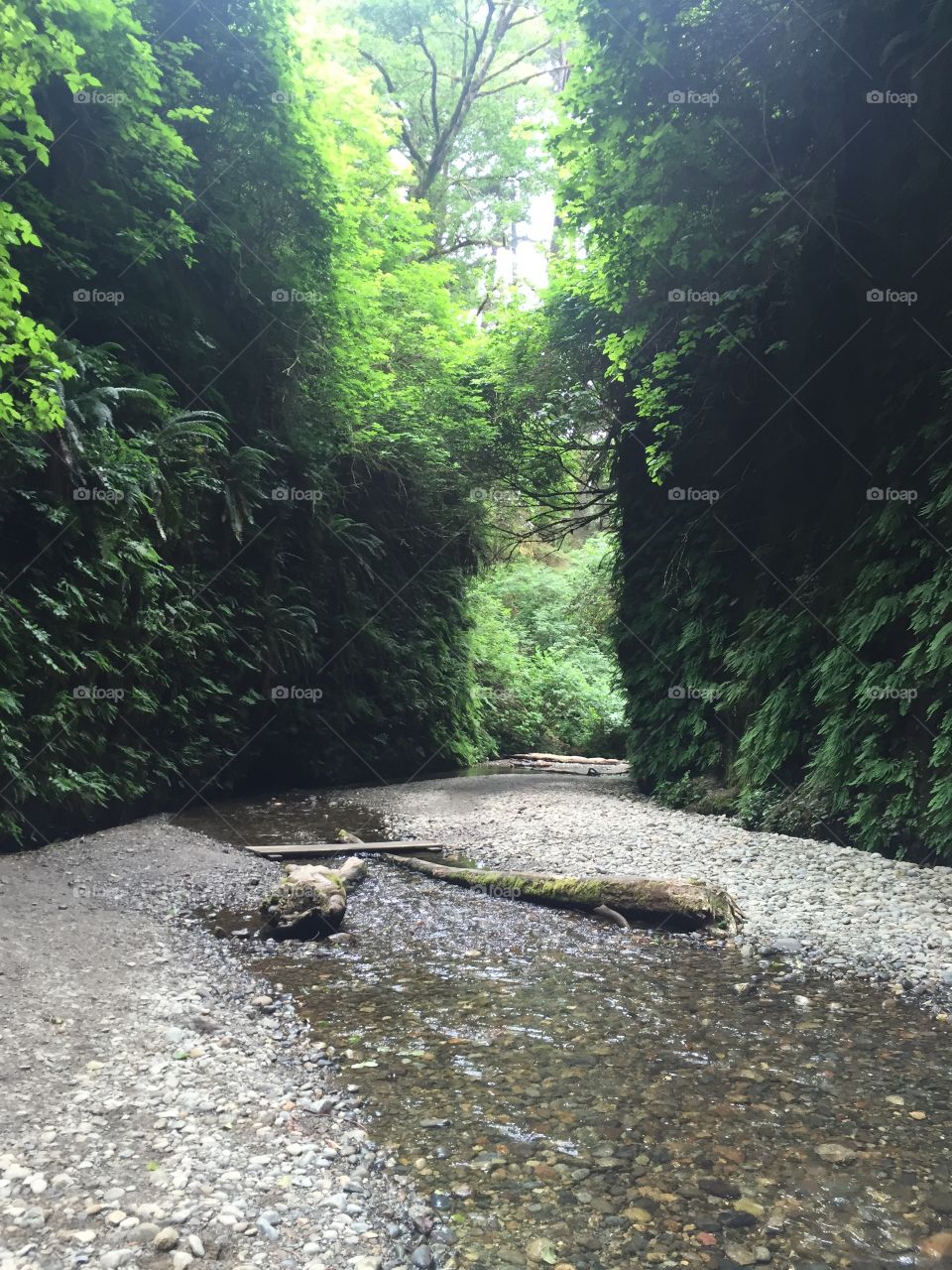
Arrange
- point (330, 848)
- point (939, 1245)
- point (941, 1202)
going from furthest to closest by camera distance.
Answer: point (330, 848) < point (941, 1202) < point (939, 1245)

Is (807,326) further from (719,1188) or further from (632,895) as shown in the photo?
(719,1188)

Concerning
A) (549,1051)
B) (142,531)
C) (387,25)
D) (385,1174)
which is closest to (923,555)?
(549,1051)

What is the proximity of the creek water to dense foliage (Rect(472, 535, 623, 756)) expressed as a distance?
1368 cm

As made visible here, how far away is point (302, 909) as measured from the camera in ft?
17.7

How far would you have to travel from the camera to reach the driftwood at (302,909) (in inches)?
211

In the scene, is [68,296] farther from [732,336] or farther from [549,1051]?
[549,1051]

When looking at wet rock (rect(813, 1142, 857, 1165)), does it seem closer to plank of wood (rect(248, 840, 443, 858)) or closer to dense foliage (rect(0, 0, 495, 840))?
plank of wood (rect(248, 840, 443, 858))

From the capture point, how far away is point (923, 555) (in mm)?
6715

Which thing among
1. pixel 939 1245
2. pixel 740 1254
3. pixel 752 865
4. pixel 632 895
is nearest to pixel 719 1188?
pixel 740 1254

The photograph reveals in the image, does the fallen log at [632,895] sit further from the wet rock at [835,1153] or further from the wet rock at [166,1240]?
the wet rock at [166,1240]

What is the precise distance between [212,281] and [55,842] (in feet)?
28.3

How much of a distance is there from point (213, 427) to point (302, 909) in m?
A: 6.92

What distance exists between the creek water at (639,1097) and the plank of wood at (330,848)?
2725mm

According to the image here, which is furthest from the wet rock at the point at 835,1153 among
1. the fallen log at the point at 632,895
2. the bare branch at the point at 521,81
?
the bare branch at the point at 521,81
